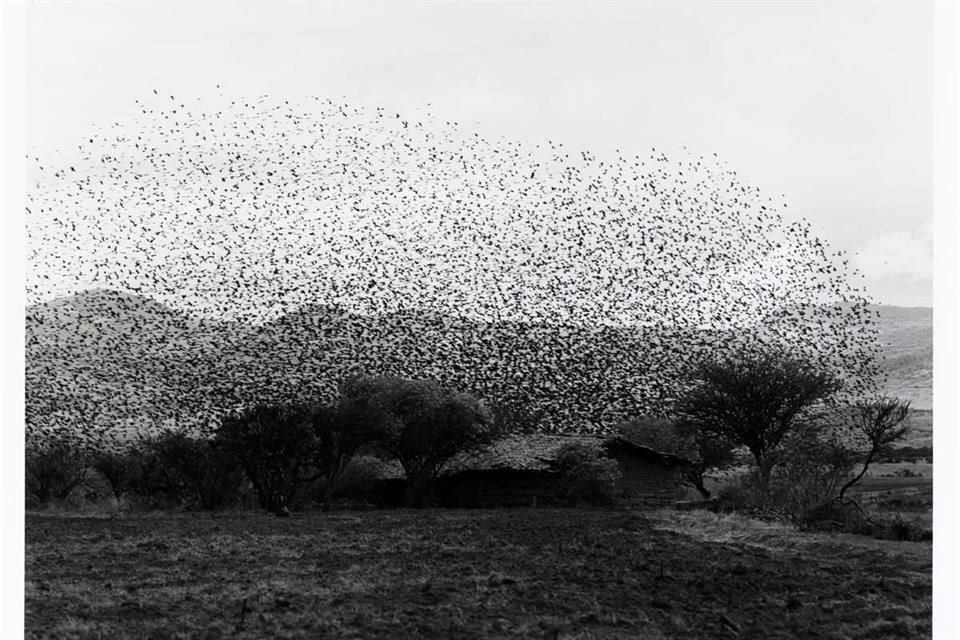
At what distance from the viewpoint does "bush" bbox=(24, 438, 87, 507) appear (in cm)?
3728

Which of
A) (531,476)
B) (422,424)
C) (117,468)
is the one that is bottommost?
(531,476)

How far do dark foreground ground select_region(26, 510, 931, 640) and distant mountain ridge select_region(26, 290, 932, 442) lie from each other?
72.0 feet

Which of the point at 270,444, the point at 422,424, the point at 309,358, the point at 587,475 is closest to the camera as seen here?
the point at 270,444

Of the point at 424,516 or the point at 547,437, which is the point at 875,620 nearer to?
the point at 424,516

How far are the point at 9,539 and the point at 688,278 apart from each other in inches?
1465

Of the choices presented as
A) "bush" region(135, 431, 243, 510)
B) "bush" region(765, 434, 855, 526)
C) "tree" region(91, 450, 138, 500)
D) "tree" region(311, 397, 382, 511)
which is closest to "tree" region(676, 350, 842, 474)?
"bush" region(765, 434, 855, 526)

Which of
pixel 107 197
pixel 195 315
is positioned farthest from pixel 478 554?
pixel 195 315

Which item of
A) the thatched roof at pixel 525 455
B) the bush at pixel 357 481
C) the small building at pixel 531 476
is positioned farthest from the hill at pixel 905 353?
the bush at pixel 357 481

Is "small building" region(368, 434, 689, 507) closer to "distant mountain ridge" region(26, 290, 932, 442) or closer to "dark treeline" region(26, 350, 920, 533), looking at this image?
"dark treeline" region(26, 350, 920, 533)

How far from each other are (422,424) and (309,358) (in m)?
15.9

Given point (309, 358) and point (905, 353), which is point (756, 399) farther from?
point (309, 358)

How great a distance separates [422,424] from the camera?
38469 millimetres

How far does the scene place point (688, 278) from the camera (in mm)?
45562

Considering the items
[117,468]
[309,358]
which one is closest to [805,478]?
[117,468]
